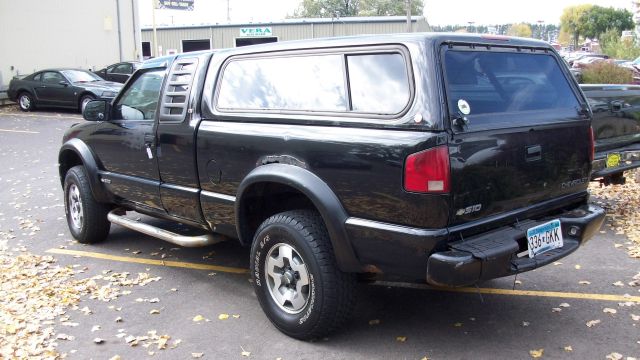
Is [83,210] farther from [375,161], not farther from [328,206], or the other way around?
[375,161]

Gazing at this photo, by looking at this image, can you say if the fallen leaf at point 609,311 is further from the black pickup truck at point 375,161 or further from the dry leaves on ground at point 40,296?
the dry leaves on ground at point 40,296

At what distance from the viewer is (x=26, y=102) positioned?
2070 cm

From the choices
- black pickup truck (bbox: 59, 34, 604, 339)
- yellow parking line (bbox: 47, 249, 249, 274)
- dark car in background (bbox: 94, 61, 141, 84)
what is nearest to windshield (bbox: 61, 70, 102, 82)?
dark car in background (bbox: 94, 61, 141, 84)

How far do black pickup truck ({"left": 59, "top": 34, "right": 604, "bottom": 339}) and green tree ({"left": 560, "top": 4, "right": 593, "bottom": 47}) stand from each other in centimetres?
8009

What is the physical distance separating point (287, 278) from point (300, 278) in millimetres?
137

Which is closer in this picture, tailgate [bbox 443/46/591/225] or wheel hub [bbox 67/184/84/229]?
tailgate [bbox 443/46/591/225]

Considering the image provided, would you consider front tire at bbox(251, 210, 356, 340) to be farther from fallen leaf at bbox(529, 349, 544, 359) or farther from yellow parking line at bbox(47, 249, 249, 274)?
yellow parking line at bbox(47, 249, 249, 274)

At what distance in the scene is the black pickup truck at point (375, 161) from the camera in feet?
10.9

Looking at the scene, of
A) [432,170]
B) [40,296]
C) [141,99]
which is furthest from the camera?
[141,99]

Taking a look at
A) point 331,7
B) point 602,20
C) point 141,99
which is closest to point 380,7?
point 331,7

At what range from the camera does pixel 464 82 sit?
3537 mm

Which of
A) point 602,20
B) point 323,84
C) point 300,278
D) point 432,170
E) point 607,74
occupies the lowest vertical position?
point 300,278

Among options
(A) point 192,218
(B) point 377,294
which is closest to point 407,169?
(B) point 377,294

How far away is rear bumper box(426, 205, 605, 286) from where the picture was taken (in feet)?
10.6
